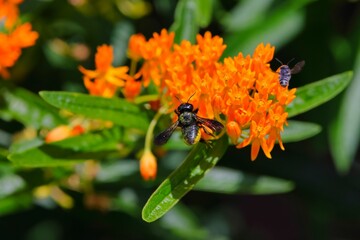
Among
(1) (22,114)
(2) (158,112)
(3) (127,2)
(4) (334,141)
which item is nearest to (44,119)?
(1) (22,114)

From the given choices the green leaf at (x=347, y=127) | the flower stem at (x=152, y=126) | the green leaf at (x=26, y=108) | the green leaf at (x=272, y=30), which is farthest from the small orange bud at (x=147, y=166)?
the green leaf at (x=347, y=127)

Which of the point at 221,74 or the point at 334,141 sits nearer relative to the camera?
the point at 221,74

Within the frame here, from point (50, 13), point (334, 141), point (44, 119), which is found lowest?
point (44, 119)

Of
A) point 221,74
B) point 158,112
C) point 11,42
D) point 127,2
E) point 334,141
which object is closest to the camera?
point 221,74

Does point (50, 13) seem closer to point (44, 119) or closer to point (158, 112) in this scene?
point (44, 119)

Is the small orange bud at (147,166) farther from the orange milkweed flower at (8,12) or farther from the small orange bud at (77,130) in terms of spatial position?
the orange milkweed flower at (8,12)

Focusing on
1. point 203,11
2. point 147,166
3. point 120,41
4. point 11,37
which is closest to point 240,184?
point 147,166

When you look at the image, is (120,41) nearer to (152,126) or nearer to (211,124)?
(152,126)

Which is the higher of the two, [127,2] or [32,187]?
[127,2]
